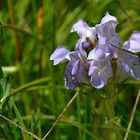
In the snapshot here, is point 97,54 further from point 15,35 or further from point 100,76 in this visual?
point 15,35

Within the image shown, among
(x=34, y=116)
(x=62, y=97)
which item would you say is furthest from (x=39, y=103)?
(x=34, y=116)

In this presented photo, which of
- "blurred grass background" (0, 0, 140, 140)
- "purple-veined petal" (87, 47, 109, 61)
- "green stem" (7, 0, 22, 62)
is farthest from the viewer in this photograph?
"green stem" (7, 0, 22, 62)

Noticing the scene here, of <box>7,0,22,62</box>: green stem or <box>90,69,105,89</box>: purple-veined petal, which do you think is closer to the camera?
<box>90,69,105,89</box>: purple-veined petal

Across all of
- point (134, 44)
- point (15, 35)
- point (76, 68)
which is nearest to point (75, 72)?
point (76, 68)

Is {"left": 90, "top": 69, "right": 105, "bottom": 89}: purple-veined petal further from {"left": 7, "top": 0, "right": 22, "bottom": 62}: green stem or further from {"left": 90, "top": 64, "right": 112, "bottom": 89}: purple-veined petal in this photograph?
{"left": 7, "top": 0, "right": 22, "bottom": 62}: green stem

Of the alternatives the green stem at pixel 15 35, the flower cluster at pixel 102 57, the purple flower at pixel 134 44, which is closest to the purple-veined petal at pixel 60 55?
the flower cluster at pixel 102 57

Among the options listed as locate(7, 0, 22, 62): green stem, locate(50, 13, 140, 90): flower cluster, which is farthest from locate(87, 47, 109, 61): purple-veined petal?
locate(7, 0, 22, 62): green stem
